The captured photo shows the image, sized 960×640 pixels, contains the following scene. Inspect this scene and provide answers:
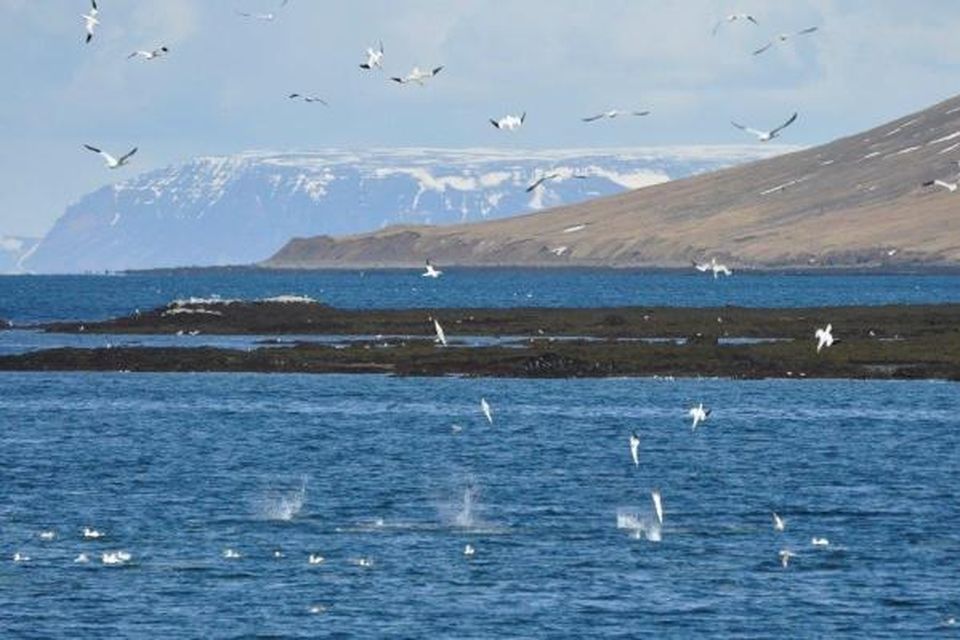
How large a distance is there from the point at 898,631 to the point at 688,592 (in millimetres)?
4263

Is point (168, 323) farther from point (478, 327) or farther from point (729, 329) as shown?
point (729, 329)

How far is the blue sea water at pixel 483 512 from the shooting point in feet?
132

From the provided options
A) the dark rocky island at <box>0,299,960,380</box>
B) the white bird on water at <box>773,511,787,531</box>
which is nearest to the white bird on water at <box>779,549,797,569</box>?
the white bird on water at <box>773,511,787,531</box>

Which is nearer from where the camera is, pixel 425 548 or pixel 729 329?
pixel 425 548

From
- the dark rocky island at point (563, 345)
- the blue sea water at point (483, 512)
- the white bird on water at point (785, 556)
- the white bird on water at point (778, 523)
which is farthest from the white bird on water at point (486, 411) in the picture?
the dark rocky island at point (563, 345)

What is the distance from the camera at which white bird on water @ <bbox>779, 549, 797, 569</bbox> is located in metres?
44.6

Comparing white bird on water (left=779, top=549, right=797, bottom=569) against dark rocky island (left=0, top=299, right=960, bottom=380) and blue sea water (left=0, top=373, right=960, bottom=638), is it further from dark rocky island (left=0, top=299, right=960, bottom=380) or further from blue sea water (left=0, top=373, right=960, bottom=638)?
dark rocky island (left=0, top=299, right=960, bottom=380)

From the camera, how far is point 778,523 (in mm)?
49000

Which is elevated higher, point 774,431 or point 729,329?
point 729,329

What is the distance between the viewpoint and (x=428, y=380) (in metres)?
88.6

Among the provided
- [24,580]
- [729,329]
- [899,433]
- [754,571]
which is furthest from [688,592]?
[729,329]

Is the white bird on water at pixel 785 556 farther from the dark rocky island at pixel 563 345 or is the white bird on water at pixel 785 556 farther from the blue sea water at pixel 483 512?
the dark rocky island at pixel 563 345

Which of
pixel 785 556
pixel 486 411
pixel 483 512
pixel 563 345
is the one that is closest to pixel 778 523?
pixel 785 556

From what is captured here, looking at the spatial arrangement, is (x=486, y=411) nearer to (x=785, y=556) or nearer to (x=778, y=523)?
(x=778, y=523)
